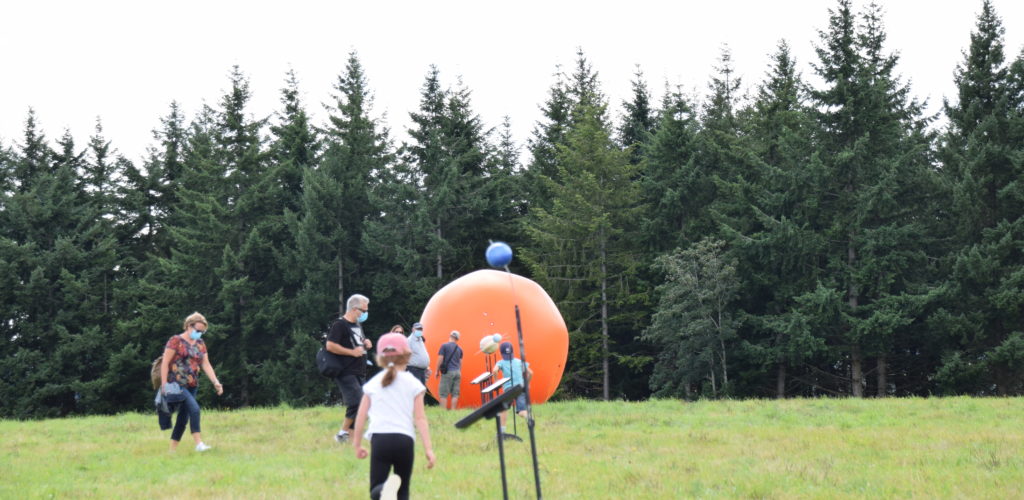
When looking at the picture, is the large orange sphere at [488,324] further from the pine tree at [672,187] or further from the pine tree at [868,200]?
the pine tree at [672,187]

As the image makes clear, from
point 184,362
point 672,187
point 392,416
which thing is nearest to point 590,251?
point 672,187

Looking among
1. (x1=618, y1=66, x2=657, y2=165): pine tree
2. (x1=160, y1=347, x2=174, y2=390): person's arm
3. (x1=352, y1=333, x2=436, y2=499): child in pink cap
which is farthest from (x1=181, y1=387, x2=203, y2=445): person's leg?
(x1=618, y1=66, x2=657, y2=165): pine tree

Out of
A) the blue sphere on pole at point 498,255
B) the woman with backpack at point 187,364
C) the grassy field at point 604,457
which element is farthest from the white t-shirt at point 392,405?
the woman with backpack at point 187,364

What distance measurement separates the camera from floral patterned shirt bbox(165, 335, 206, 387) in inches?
438

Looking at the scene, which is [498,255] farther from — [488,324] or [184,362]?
[488,324]

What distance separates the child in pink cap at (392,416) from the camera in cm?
638

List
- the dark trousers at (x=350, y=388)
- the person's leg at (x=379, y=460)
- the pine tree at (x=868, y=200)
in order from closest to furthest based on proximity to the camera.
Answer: the person's leg at (x=379, y=460) < the dark trousers at (x=350, y=388) < the pine tree at (x=868, y=200)

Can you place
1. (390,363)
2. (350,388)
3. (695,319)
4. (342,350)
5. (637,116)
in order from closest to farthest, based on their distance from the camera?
1. (390,363)
2. (342,350)
3. (350,388)
4. (695,319)
5. (637,116)

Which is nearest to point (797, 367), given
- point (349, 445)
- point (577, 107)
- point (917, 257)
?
point (917, 257)

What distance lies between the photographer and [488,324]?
17453 millimetres

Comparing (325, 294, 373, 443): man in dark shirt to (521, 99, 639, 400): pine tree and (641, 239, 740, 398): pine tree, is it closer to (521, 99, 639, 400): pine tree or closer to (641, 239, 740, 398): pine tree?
(641, 239, 740, 398): pine tree

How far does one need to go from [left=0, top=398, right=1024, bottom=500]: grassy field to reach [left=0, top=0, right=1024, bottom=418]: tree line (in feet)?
53.4

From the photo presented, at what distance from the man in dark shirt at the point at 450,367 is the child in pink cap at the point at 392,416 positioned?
10116mm

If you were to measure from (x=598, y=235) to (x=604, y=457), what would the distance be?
2636 centimetres
